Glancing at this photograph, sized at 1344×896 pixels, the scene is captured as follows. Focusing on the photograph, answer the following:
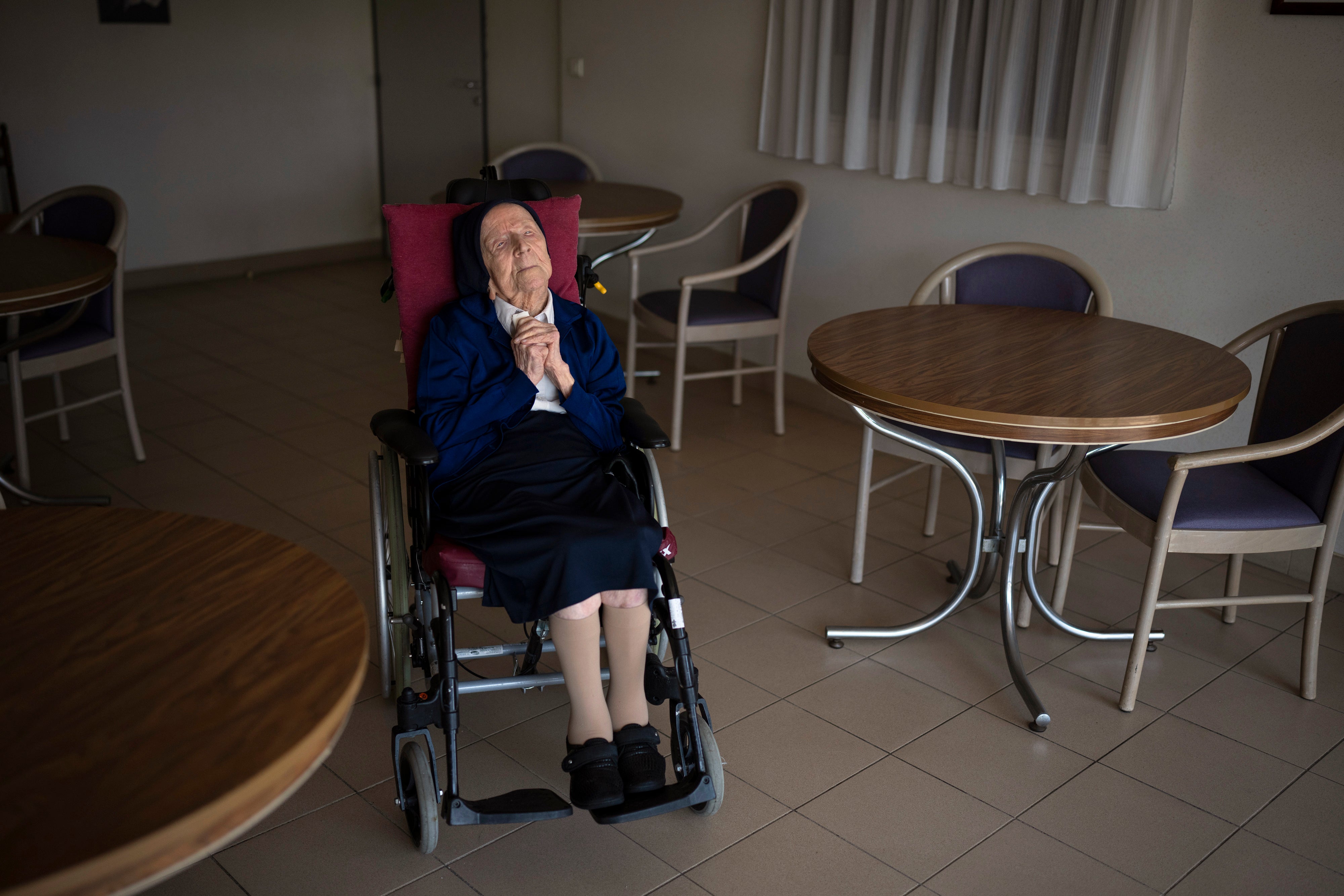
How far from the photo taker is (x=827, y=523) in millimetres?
3266

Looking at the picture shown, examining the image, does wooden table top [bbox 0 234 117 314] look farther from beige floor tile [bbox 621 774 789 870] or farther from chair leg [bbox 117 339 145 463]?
beige floor tile [bbox 621 774 789 870]

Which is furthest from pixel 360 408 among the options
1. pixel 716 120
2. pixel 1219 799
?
pixel 1219 799

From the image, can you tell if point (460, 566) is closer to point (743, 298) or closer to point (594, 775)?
point (594, 775)

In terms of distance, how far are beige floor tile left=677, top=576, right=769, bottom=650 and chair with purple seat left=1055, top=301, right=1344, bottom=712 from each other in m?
0.89

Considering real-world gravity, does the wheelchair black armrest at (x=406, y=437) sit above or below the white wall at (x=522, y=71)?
below

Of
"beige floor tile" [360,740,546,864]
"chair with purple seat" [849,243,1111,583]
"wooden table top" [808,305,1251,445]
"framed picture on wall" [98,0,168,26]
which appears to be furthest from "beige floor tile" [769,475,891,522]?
"framed picture on wall" [98,0,168,26]

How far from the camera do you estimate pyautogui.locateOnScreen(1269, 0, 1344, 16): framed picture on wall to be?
2.68 metres

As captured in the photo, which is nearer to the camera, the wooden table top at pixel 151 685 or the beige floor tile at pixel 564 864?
the wooden table top at pixel 151 685

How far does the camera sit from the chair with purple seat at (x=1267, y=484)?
7.31ft

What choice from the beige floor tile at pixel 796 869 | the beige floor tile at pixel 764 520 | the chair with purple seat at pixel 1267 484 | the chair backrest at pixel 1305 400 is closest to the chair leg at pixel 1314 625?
the chair with purple seat at pixel 1267 484

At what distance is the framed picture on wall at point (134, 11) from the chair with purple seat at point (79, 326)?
2.48 m

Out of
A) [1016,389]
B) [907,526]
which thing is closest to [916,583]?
[907,526]

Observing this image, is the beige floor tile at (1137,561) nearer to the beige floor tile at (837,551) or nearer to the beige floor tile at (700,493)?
the beige floor tile at (837,551)

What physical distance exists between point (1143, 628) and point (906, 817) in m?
0.72
